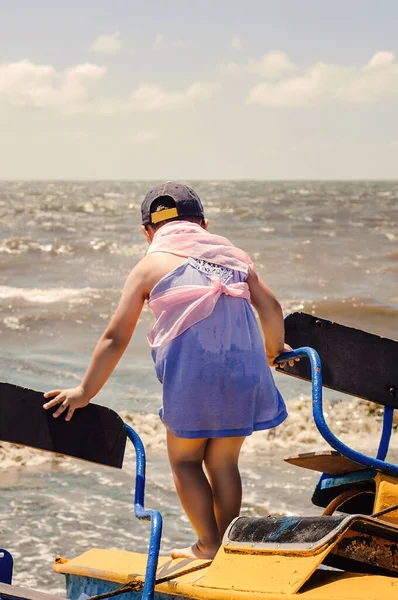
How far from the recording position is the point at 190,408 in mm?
2797

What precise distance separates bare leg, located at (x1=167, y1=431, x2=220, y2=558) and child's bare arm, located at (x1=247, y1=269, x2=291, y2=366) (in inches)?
17.2

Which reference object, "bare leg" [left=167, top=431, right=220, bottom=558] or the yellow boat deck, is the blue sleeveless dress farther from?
the yellow boat deck

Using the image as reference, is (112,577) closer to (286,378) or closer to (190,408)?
(190,408)

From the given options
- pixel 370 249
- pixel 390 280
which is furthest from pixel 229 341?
pixel 370 249

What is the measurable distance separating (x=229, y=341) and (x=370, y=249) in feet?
75.2

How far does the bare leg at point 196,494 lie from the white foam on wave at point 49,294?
1256 cm

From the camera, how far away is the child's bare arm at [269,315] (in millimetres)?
3027

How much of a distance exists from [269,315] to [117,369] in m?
7.06

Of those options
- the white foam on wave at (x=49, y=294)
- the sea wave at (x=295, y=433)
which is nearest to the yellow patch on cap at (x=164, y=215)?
the sea wave at (x=295, y=433)

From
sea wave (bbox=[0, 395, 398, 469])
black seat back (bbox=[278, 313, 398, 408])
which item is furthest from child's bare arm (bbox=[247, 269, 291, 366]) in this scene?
sea wave (bbox=[0, 395, 398, 469])

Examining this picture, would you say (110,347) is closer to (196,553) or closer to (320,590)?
(196,553)

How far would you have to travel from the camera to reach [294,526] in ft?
7.63

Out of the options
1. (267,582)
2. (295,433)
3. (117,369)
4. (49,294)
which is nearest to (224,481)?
(267,582)

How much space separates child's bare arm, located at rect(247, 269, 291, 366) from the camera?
3027 mm
